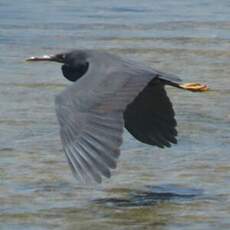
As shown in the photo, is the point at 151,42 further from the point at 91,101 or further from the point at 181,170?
the point at 91,101

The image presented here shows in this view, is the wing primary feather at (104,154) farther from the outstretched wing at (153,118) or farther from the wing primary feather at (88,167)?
the outstretched wing at (153,118)

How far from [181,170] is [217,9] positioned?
5.44 meters

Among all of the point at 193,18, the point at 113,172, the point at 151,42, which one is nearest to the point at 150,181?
the point at 113,172

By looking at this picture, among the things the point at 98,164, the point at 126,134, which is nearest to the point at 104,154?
the point at 98,164

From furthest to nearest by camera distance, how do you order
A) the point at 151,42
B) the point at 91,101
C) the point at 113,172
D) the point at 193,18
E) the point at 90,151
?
1. the point at 193,18
2. the point at 151,42
3. the point at 113,172
4. the point at 91,101
5. the point at 90,151

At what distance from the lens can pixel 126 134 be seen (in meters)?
6.48

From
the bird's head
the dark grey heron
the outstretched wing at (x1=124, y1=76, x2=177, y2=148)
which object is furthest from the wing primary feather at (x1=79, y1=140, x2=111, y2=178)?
the bird's head

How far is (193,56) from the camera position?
8.90 m

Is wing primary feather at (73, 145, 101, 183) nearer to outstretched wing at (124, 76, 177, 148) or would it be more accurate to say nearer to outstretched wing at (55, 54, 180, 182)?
outstretched wing at (55, 54, 180, 182)

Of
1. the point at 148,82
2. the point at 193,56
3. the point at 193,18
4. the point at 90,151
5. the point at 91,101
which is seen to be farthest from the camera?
the point at 193,18

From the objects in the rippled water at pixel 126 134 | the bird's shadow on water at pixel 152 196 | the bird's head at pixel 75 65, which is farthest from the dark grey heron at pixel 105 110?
the bird's shadow on water at pixel 152 196

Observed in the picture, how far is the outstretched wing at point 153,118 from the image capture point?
5.62 metres

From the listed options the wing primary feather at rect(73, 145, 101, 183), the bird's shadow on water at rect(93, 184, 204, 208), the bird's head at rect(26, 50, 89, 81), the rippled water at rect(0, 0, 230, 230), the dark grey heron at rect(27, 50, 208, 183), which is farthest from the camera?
the bird's head at rect(26, 50, 89, 81)

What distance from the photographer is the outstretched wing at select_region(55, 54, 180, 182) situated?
14.6 ft
